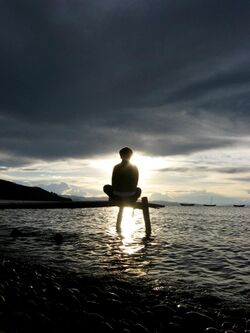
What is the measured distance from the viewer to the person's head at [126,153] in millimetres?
16609

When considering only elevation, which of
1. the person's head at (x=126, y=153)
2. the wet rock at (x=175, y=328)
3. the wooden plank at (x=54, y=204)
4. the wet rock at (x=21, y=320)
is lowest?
the wet rock at (x=175, y=328)

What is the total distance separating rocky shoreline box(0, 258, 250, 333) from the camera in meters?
6.20

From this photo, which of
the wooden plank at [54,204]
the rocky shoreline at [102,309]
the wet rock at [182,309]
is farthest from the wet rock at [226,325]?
the wooden plank at [54,204]

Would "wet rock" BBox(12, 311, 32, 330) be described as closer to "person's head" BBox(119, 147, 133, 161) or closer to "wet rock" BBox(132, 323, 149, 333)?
"wet rock" BBox(132, 323, 149, 333)

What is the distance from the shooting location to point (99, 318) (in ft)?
21.6

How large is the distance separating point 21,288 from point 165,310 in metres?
3.48

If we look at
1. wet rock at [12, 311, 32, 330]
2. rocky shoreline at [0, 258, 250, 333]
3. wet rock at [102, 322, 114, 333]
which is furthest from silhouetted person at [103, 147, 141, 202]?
wet rock at [12, 311, 32, 330]

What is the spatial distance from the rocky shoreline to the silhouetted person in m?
7.71

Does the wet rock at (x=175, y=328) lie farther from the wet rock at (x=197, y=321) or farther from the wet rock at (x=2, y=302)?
the wet rock at (x=2, y=302)

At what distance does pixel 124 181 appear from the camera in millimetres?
17500

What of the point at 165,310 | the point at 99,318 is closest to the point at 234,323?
the point at 165,310

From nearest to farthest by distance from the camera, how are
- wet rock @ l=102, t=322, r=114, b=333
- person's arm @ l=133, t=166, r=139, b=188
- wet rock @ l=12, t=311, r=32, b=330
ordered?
wet rock @ l=12, t=311, r=32, b=330, wet rock @ l=102, t=322, r=114, b=333, person's arm @ l=133, t=166, r=139, b=188

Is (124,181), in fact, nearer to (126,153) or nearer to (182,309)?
(126,153)

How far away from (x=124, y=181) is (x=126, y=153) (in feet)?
5.03
